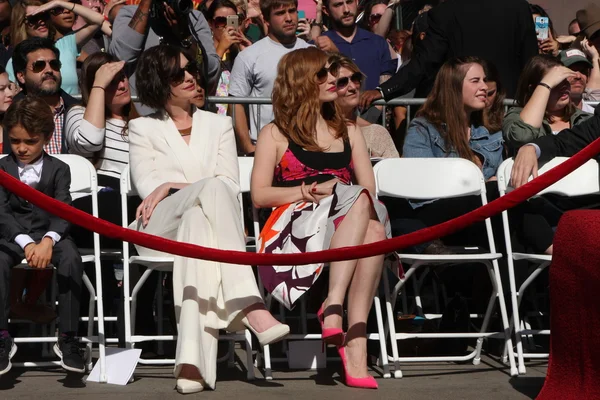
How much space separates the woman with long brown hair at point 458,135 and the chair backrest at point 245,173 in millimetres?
1000

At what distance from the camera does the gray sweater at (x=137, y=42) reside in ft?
26.4

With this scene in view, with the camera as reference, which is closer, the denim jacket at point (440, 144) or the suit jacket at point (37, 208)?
the suit jacket at point (37, 208)

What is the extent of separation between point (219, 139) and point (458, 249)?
154 centimetres

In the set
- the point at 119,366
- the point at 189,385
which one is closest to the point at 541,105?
the point at 189,385

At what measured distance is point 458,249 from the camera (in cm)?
672

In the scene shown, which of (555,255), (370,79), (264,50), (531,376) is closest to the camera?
(555,255)

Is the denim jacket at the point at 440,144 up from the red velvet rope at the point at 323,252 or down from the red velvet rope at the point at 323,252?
up

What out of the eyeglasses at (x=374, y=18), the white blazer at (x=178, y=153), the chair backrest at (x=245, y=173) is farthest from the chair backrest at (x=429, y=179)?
the eyeglasses at (x=374, y=18)

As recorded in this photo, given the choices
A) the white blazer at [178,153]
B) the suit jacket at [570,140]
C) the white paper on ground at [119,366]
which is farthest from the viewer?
the white blazer at [178,153]

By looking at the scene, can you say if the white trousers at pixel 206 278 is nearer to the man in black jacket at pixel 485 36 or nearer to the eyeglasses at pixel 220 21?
the man in black jacket at pixel 485 36

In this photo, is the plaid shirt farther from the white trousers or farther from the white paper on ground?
the white paper on ground

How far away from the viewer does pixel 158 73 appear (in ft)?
21.8

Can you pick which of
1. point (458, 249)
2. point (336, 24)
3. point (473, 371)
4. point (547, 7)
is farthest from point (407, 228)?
point (547, 7)

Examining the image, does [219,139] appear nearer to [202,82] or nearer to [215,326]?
[202,82]
